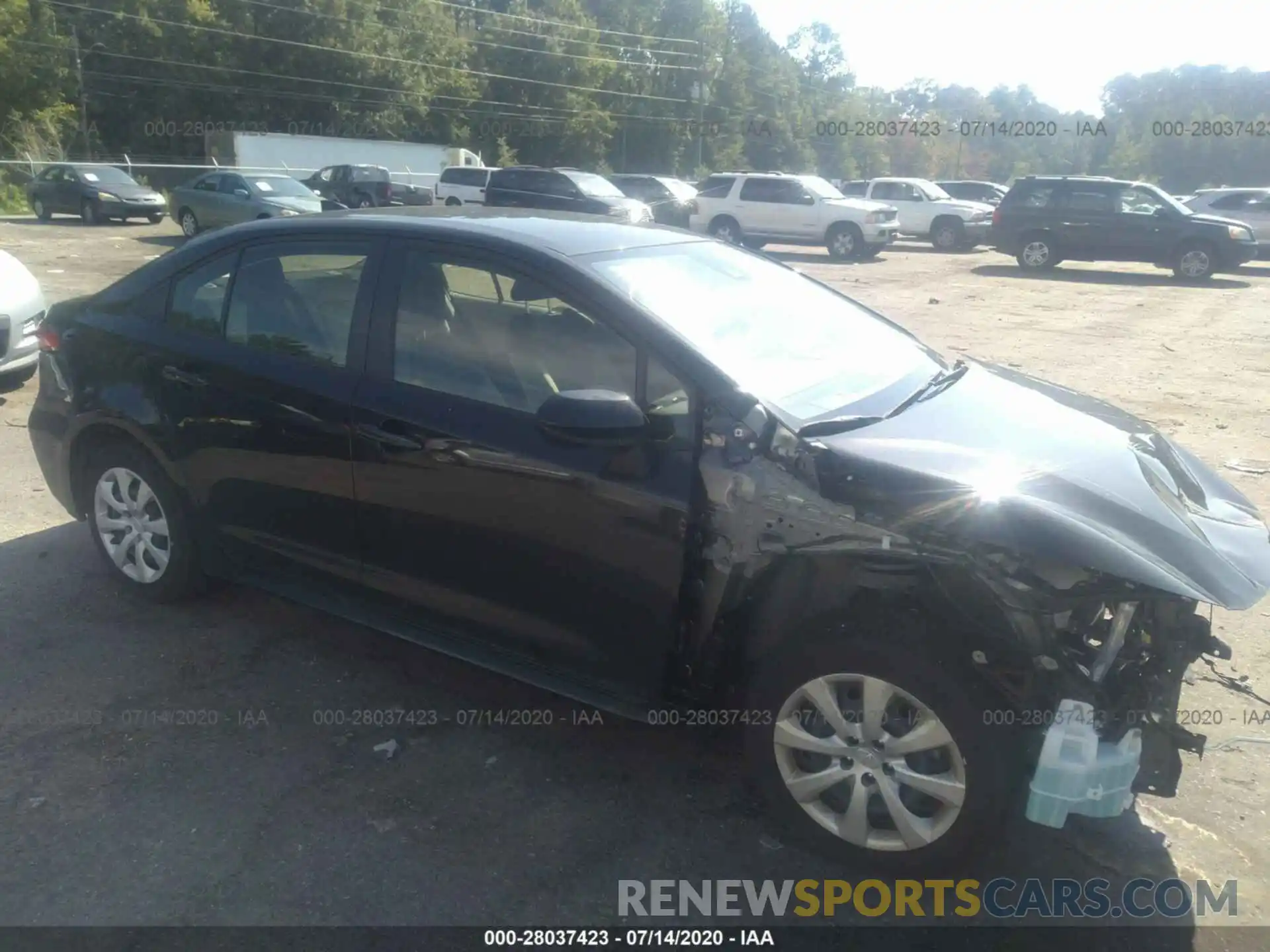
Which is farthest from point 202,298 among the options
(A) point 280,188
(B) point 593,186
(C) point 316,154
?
(C) point 316,154

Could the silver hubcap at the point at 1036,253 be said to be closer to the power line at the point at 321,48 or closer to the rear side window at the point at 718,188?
the rear side window at the point at 718,188

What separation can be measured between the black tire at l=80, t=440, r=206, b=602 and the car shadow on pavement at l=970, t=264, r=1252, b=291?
59.2 ft

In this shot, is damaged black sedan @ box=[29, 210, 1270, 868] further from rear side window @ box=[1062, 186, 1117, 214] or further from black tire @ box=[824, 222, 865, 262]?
black tire @ box=[824, 222, 865, 262]

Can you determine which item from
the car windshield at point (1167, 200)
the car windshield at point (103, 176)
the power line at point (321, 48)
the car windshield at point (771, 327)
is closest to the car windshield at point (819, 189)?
the car windshield at point (1167, 200)

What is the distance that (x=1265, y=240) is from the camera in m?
21.9

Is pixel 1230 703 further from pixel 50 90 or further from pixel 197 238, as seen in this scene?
pixel 50 90

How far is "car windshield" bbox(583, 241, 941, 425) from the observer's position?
130 inches

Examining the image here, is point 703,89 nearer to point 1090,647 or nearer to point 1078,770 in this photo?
point 1090,647

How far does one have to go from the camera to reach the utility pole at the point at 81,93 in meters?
42.8

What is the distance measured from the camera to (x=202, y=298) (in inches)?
168

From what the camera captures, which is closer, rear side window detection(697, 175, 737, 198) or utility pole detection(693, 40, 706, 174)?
rear side window detection(697, 175, 737, 198)

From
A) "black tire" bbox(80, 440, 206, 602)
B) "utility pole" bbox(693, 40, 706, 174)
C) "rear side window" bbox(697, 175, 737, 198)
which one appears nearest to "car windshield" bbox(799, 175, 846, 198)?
"rear side window" bbox(697, 175, 737, 198)

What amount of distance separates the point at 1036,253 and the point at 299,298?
19496 mm

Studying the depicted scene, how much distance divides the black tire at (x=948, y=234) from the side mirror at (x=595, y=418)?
2474 centimetres
